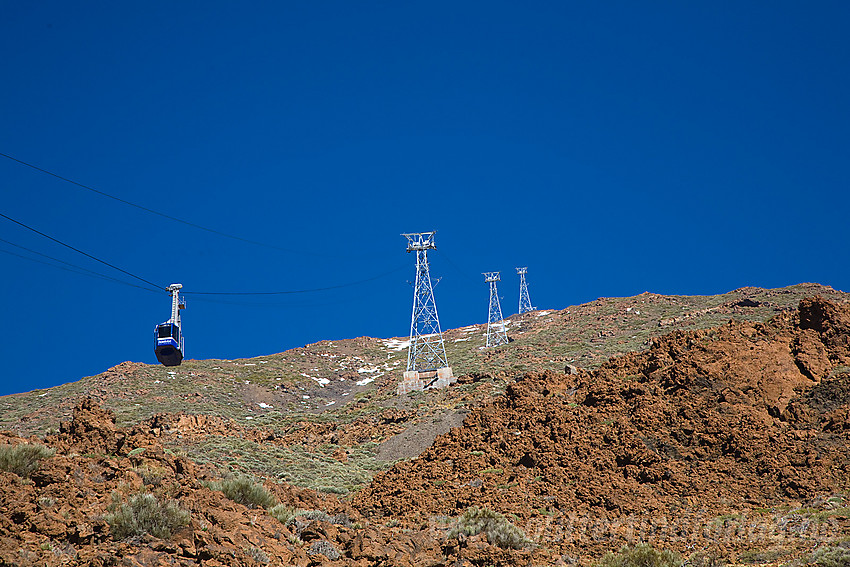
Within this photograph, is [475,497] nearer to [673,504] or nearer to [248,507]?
[673,504]

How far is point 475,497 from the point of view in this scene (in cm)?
1734

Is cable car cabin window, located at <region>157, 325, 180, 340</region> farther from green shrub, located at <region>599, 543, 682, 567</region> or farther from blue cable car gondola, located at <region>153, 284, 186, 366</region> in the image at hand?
green shrub, located at <region>599, 543, 682, 567</region>

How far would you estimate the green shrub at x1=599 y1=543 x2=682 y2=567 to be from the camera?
453 inches

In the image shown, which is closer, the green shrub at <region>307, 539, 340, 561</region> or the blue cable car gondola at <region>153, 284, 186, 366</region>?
the green shrub at <region>307, 539, 340, 561</region>

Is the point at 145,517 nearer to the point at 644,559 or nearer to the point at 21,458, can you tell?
the point at 21,458

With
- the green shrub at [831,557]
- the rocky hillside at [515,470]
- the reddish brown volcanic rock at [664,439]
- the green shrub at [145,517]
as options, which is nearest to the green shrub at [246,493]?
the rocky hillside at [515,470]

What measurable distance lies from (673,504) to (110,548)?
1156 cm

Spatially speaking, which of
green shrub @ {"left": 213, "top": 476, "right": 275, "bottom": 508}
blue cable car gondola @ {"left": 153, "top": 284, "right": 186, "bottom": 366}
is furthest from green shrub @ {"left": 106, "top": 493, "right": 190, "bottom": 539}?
blue cable car gondola @ {"left": 153, "top": 284, "right": 186, "bottom": 366}

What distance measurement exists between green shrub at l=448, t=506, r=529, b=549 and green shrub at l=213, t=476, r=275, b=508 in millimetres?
3816

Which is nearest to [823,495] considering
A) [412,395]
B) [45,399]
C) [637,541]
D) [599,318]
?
[637,541]

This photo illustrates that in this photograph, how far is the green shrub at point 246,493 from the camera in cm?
1452

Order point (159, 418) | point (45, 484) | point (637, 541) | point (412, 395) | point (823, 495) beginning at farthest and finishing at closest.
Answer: point (412, 395)
point (159, 418)
point (823, 495)
point (637, 541)
point (45, 484)

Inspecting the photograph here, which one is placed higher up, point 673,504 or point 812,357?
point 812,357

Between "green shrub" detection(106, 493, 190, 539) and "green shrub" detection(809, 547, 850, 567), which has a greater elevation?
"green shrub" detection(106, 493, 190, 539)
